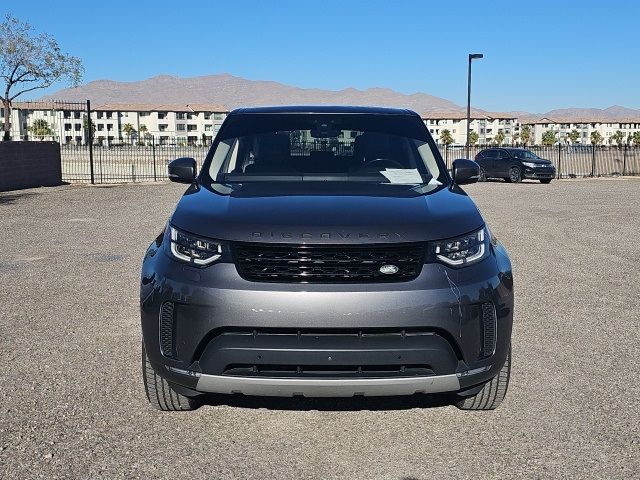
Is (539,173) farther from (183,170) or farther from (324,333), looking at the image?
(324,333)

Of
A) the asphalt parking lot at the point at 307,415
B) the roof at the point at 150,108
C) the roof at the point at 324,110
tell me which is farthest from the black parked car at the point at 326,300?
the roof at the point at 150,108

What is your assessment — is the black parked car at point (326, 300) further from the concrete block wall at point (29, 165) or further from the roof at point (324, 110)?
the concrete block wall at point (29, 165)

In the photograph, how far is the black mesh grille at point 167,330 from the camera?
3285mm

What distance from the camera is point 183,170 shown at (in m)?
4.69

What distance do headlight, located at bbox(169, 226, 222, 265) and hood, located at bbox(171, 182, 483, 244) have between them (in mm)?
39

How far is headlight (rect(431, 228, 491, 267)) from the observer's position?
3305mm

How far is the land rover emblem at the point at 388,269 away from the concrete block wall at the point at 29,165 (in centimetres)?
2121

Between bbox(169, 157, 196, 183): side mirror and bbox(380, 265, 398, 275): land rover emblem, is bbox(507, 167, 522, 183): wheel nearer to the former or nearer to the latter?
bbox(169, 157, 196, 183): side mirror

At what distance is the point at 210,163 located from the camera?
4699 millimetres

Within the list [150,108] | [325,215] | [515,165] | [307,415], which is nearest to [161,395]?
[307,415]

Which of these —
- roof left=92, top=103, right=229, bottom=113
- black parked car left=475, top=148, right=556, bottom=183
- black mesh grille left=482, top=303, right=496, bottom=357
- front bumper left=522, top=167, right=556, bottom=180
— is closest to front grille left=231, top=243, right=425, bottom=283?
black mesh grille left=482, top=303, right=496, bottom=357

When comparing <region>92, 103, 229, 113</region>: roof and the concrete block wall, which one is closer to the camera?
the concrete block wall

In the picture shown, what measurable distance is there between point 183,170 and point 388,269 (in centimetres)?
202

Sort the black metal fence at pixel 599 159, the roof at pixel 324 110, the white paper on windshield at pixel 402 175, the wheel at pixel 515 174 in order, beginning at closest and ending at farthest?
the white paper on windshield at pixel 402 175 < the roof at pixel 324 110 < the wheel at pixel 515 174 < the black metal fence at pixel 599 159
